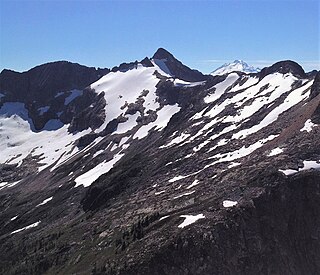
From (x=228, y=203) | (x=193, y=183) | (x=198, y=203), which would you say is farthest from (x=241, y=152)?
(x=228, y=203)

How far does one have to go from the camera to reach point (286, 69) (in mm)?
181875

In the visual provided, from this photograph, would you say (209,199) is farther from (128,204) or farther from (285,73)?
(285,73)

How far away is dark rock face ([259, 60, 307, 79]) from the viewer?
588ft

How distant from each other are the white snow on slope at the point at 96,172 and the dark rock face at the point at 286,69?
6443cm

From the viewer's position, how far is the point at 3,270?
104 metres

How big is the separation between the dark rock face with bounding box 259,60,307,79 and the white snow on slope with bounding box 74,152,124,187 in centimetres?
6443

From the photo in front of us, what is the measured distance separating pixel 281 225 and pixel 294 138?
26468 millimetres

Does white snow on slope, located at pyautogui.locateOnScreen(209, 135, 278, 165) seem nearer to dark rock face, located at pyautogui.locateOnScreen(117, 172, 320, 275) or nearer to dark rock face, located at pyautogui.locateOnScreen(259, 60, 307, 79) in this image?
dark rock face, located at pyautogui.locateOnScreen(117, 172, 320, 275)

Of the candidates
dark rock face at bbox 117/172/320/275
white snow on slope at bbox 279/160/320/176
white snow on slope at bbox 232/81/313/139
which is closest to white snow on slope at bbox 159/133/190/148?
white snow on slope at bbox 232/81/313/139

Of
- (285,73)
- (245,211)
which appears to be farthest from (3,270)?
(285,73)

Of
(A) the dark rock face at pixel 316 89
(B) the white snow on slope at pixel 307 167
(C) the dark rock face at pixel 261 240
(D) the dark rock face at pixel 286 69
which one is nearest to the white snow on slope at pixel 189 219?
(C) the dark rock face at pixel 261 240

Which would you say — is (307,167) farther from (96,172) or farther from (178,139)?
(96,172)

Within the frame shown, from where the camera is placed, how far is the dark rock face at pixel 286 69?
17910 centimetres

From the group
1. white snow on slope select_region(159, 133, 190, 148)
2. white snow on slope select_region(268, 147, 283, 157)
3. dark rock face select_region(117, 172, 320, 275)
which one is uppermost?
white snow on slope select_region(159, 133, 190, 148)
